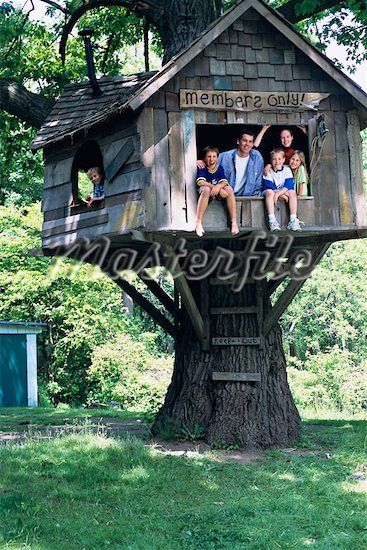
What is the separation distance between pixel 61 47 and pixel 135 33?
2.74 metres

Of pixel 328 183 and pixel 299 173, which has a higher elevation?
A: pixel 299 173

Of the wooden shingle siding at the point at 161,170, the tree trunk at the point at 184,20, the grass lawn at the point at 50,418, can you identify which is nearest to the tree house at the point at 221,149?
the wooden shingle siding at the point at 161,170

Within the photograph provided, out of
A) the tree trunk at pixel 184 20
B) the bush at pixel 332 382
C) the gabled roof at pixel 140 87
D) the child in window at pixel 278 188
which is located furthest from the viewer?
the bush at pixel 332 382

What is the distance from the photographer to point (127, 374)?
21.5 m

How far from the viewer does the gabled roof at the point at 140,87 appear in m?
8.45

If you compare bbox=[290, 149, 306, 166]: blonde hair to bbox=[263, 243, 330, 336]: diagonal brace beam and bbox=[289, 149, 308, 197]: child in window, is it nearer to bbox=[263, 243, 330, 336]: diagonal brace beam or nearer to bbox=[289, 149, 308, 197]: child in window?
bbox=[289, 149, 308, 197]: child in window

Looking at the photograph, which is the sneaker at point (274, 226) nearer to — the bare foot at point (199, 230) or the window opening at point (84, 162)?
the bare foot at point (199, 230)

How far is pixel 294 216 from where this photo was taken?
866 cm

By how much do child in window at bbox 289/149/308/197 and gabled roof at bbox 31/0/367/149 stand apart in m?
0.99

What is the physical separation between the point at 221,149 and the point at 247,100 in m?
1.60

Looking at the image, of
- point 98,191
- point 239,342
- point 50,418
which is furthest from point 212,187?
point 50,418

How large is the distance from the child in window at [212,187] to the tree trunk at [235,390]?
6.98 feet

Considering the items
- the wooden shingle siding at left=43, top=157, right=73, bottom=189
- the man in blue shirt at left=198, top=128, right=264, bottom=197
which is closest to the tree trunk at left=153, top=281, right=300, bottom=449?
the man in blue shirt at left=198, top=128, right=264, bottom=197

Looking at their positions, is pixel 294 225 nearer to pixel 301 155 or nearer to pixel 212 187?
pixel 301 155
